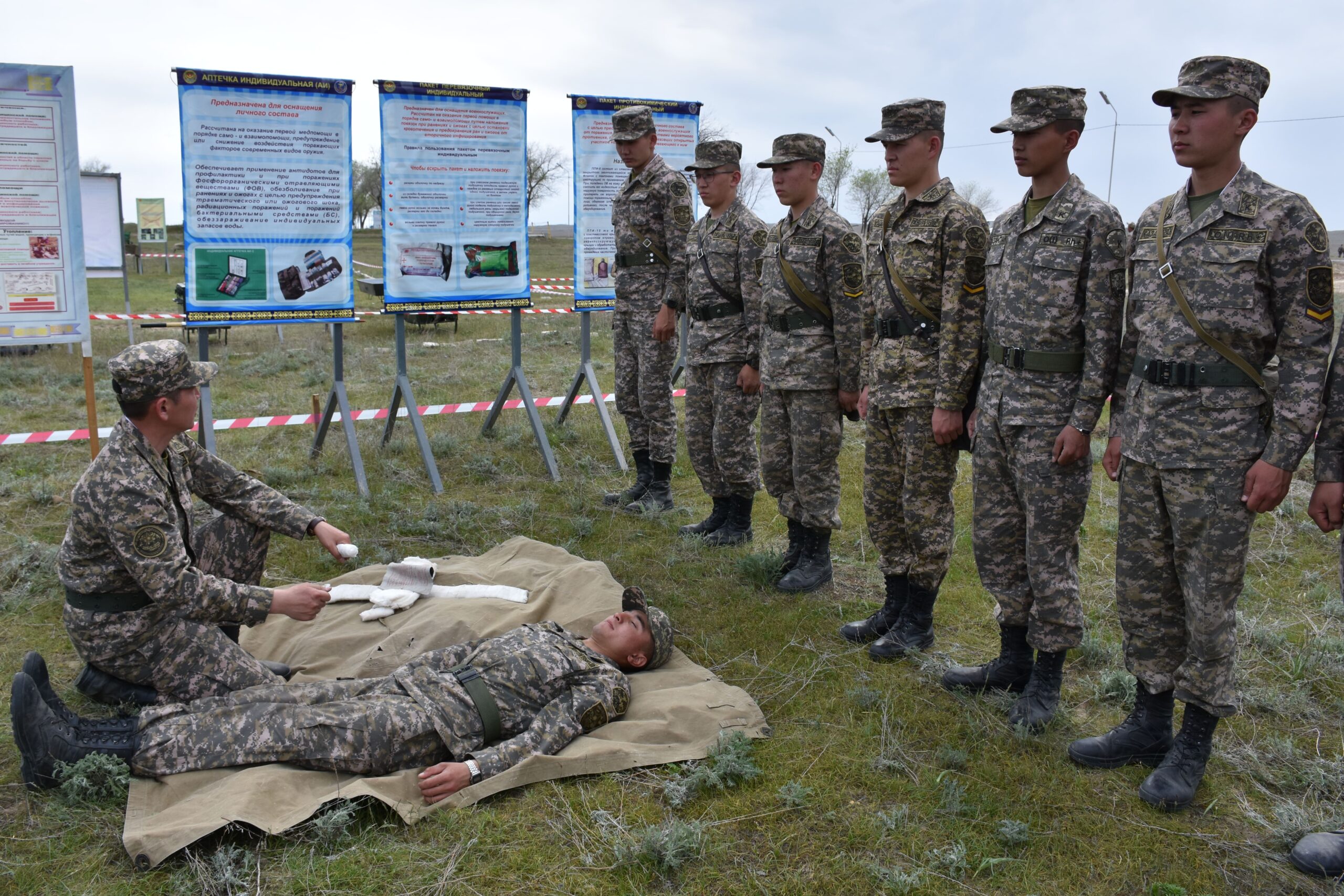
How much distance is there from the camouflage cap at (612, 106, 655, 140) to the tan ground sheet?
2.84 m

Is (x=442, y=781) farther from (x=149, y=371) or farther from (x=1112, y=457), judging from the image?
(x=1112, y=457)

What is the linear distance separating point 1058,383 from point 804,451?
1.78 metres

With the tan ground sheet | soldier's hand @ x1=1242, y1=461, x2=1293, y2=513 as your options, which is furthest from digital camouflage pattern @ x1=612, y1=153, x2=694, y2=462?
soldier's hand @ x1=1242, y1=461, x2=1293, y2=513

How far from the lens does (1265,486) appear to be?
3.05 m

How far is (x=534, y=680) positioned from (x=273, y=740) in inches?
37.6

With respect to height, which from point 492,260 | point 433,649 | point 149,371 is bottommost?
point 433,649

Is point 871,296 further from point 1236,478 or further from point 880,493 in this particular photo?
point 1236,478

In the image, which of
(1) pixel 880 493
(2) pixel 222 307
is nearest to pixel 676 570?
(1) pixel 880 493

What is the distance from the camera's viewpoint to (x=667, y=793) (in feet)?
11.2

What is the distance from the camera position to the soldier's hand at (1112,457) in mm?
3574

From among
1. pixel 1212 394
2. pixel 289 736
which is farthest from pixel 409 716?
pixel 1212 394

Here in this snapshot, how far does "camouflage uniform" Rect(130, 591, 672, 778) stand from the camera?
338 centimetres

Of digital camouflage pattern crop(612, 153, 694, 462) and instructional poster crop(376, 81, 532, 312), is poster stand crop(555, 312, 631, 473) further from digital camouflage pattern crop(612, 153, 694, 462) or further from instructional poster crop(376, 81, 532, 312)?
digital camouflage pattern crop(612, 153, 694, 462)

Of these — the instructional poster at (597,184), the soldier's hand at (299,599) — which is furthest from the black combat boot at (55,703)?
the instructional poster at (597,184)
